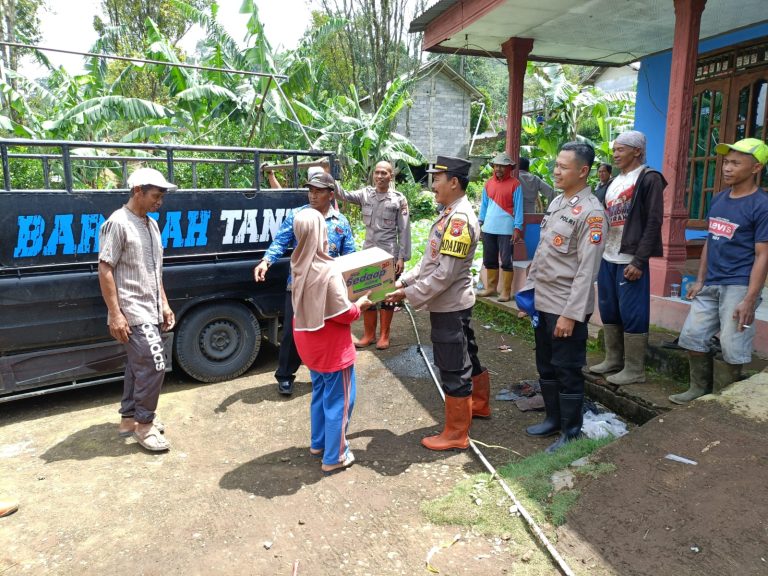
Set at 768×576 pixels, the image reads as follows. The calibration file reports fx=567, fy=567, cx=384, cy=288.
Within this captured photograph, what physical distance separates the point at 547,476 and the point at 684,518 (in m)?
0.77

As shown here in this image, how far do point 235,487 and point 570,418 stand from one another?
218 cm

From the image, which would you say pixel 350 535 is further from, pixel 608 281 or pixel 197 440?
pixel 608 281

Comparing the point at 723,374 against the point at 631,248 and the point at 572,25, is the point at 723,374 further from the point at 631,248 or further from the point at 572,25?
the point at 572,25

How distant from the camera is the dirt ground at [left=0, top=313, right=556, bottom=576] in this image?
2.79 metres

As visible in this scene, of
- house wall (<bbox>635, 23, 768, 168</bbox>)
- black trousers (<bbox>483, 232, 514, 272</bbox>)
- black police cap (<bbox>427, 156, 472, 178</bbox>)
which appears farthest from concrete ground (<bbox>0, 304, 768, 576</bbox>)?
house wall (<bbox>635, 23, 768, 168</bbox>)

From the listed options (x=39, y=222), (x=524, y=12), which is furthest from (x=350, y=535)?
(x=524, y=12)

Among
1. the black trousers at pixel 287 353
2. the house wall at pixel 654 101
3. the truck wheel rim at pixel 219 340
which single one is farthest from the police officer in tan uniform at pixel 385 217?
the house wall at pixel 654 101

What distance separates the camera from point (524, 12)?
660cm

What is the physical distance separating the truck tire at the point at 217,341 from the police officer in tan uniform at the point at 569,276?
2694 mm

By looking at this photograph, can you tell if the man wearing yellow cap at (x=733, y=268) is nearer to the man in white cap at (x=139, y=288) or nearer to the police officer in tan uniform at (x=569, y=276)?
the police officer in tan uniform at (x=569, y=276)

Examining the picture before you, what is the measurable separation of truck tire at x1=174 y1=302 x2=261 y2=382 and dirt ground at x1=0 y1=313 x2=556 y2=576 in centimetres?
15

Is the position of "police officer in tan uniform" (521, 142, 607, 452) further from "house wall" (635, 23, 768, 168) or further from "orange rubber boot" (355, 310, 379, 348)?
"house wall" (635, 23, 768, 168)

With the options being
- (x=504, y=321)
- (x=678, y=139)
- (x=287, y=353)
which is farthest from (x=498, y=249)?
(x=287, y=353)

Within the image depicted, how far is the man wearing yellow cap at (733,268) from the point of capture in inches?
134
